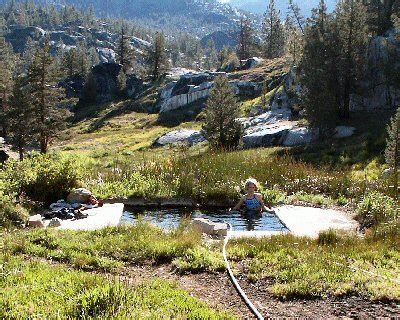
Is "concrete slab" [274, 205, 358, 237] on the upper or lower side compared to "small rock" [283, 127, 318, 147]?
upper

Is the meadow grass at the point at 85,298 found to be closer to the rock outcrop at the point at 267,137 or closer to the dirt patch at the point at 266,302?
the dirt patch at the point at 266,302

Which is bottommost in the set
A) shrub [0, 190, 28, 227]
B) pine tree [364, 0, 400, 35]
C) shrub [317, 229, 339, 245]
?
shrub [0, 190, 28, 227]

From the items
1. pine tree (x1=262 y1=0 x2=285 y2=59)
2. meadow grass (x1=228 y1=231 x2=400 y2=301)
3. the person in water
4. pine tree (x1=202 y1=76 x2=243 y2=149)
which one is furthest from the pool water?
pine tree (x1=262 y1=0 x2=285 y2=59)

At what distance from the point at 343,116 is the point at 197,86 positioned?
40444 mm

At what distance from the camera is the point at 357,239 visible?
33.5 feet

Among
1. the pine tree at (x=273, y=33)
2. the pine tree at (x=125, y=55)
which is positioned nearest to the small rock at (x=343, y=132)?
the pine tree at (x=273, y=33)

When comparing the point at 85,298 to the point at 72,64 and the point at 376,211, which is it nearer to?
the point at 376,211

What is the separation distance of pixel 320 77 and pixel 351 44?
5133mm

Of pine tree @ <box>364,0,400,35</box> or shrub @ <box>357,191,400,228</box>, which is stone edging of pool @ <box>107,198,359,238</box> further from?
pine tree @ <box>364,0,400,35</box>

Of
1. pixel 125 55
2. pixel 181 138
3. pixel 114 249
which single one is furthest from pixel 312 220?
pixel 125 55

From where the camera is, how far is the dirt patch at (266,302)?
6465 mm

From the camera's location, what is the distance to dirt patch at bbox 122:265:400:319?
21.2ft

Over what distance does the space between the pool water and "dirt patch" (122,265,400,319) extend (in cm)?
513

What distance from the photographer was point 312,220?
13461mm
